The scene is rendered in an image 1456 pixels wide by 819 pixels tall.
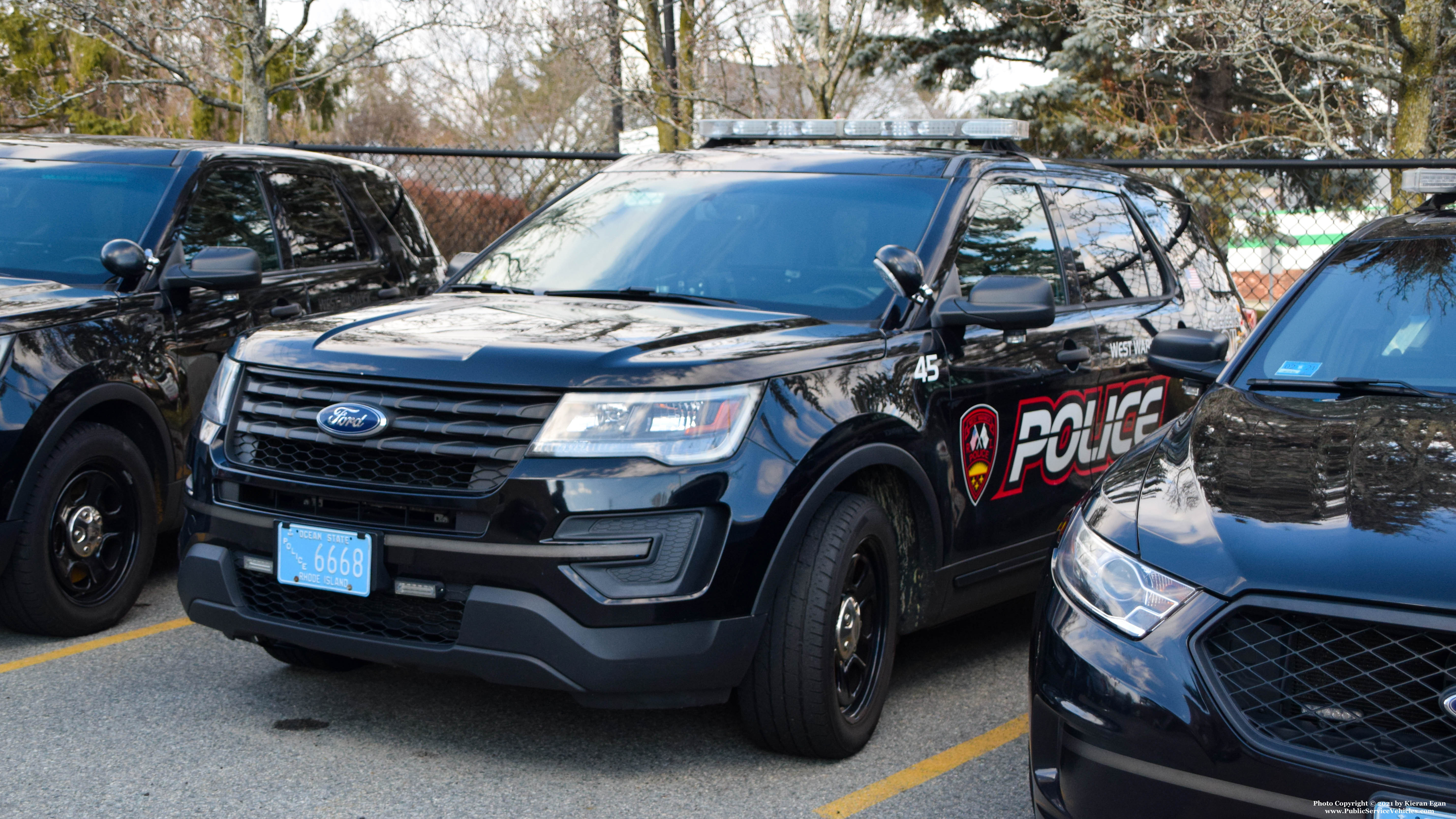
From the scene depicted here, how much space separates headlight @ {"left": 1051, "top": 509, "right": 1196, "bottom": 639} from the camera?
102 inches

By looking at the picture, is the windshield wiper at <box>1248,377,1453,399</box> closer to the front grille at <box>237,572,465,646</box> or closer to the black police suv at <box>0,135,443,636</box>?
the front grille at <box>237,572,465,646</box>

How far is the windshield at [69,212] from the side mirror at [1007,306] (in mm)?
3366

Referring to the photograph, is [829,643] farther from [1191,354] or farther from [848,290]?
[1191,354]

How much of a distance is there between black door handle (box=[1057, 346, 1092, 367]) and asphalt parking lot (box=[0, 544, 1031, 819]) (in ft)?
3.61

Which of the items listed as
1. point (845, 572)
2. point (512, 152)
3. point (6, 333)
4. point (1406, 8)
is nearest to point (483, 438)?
point (845, 572)

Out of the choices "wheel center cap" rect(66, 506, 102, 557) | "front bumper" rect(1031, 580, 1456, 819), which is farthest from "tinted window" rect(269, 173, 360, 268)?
"front bumper" rect(1031, 580, 1456, 819)

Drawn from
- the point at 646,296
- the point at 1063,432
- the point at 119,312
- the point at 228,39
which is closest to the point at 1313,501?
the point at 1063,432

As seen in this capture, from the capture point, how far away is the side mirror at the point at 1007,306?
397 cm

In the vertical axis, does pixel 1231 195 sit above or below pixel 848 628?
above

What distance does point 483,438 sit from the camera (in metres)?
3.36

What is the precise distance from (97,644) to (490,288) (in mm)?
1907

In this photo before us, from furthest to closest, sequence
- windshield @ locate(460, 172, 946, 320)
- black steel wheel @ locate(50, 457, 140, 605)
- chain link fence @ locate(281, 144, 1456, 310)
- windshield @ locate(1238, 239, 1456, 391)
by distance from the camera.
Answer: chain link fence @ locate(281, 144, 1456, 310), black steel wheel @ locate(50, 457, 140, 605), windshield @ locate(460, 172, 946, 320), windshield @ locate(1238, 239, 1456, 391)

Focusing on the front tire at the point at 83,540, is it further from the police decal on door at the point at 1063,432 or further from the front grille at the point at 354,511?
the police decal on door at the point at 1063,432

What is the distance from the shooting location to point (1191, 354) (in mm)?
3932
